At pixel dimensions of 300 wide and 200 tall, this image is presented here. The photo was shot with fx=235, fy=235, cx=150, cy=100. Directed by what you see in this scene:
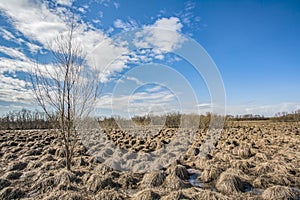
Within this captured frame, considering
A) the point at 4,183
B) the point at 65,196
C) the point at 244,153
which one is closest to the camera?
the point at 65,196

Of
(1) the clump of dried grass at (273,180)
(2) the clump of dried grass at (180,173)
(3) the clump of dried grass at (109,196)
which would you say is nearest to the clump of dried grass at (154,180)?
(2) the clump of dried grass at (180,173)

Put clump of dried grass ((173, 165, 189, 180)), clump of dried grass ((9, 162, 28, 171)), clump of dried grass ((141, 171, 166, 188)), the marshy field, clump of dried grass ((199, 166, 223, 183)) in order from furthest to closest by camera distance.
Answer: clump of dried grass ((9, 162, 28, 171)) < clump of dried grass ((173, 165, 189, 180)) < clump of dried grass ((199, 166, 223, 183)) < clump of dried grass ((141, 171, 166, 188)) < the marshy field

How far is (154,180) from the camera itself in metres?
6.02

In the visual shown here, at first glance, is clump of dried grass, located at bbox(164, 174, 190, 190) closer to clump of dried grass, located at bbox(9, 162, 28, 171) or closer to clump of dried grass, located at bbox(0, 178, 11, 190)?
clump of dried grass, located at bbox(0, 178, 11, 190)

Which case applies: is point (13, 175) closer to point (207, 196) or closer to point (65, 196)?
point (65, 196)

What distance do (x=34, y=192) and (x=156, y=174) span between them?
2943 mm

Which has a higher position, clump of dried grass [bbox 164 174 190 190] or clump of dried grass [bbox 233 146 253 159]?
clump of dried grass [bbox 233 146 253 159]

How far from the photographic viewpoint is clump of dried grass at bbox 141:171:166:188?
5.93m

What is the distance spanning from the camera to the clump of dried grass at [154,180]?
233 inches

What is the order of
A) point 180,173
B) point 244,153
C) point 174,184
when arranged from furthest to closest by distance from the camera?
point 244,153 < point 180,173 < point 174,184

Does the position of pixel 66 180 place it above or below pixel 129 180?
above

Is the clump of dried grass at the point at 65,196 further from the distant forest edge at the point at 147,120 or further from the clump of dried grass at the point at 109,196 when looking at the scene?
the distant forest edge at the point at 147,120

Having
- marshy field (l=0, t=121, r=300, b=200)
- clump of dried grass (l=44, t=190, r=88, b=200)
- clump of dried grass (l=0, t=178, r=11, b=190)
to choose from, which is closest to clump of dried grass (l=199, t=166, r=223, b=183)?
marshy field (l=0, t=121, r=300, b=200)

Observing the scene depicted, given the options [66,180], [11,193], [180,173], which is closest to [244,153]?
[180,173]
